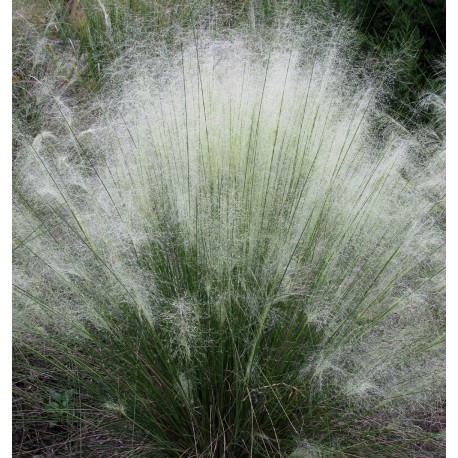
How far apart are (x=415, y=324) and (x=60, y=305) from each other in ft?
3.58

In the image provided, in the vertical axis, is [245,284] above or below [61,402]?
above

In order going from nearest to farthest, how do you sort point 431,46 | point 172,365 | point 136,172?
point 172,365
point 136,172
point 431,46

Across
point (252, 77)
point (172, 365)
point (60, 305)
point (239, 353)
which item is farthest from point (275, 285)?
point (252, 77)

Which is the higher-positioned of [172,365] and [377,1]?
[377,1]

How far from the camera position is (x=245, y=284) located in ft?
5.64

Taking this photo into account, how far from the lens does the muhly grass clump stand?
1643mm

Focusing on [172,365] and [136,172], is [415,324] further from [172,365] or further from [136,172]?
[136,172]

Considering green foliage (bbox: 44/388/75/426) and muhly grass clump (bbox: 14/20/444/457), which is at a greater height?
muhly grass clump (bbox: 14/20/444/457)

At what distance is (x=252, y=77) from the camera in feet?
7.41

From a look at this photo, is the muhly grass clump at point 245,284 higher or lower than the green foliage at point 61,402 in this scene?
higher

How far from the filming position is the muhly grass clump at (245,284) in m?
1.64

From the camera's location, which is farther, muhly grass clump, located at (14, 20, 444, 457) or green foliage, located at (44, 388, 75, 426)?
green foliage, located at (44, 388, 75, 426)

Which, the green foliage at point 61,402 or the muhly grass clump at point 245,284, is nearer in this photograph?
the muhly grass clump at point 245,284

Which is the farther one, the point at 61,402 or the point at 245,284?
the point at 61,402
